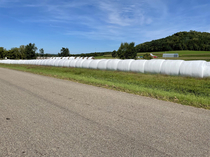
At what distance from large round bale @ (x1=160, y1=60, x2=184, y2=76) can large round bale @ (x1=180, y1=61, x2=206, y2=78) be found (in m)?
Answer: 0.42

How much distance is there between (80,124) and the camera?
450cm

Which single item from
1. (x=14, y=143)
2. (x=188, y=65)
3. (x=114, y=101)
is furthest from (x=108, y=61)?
(x=14, y=143)

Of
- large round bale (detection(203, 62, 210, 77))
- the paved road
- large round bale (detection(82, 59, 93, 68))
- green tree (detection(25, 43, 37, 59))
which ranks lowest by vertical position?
the paved road

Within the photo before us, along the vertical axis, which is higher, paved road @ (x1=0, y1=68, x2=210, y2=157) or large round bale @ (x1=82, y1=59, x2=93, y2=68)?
large round bale @ (x1=82, y1=59, x2=93, y2=68)

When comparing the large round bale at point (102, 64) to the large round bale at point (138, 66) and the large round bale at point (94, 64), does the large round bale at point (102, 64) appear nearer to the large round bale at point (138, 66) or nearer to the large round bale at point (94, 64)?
the large round bale at point (94, 64)

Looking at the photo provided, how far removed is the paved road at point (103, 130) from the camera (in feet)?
10.7

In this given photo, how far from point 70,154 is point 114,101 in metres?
4.04

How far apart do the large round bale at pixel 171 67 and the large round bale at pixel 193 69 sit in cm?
42

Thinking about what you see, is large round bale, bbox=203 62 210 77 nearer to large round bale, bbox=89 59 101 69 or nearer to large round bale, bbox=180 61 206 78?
large round bale, bbox=180 61 206 78

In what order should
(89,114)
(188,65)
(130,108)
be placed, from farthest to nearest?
(188,65) < (130,108) < (89,114)

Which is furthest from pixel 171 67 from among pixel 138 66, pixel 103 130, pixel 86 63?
pixel 86 63

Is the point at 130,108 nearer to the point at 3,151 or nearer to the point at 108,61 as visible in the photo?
the point at 3,151

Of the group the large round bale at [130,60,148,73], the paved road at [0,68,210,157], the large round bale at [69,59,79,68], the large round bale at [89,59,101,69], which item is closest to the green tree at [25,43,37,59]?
the large round bale at [69,59,79,68]

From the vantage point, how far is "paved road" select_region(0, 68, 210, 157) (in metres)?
3.26
